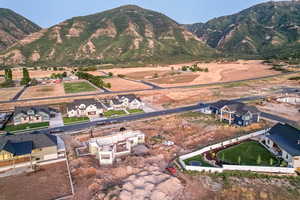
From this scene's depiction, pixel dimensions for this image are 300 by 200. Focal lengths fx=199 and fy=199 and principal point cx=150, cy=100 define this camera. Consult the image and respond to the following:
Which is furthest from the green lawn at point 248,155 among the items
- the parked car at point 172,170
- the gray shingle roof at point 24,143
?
the gray shingle roof at point 24,143

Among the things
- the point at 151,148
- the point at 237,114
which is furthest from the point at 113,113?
the point at 237,114

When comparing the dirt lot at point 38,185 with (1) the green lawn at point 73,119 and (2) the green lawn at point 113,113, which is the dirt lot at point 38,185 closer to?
(1) the green lawn at point 73,119

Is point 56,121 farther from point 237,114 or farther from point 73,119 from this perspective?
point 237,114

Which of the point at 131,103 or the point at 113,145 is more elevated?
the point at 131,103

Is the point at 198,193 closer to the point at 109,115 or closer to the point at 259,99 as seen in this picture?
the point at 109,115

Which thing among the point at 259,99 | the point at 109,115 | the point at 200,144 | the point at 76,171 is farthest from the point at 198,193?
the point at 259,99

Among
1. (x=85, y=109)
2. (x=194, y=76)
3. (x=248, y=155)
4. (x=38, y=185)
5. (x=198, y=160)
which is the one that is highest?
(x=194, y=76)
